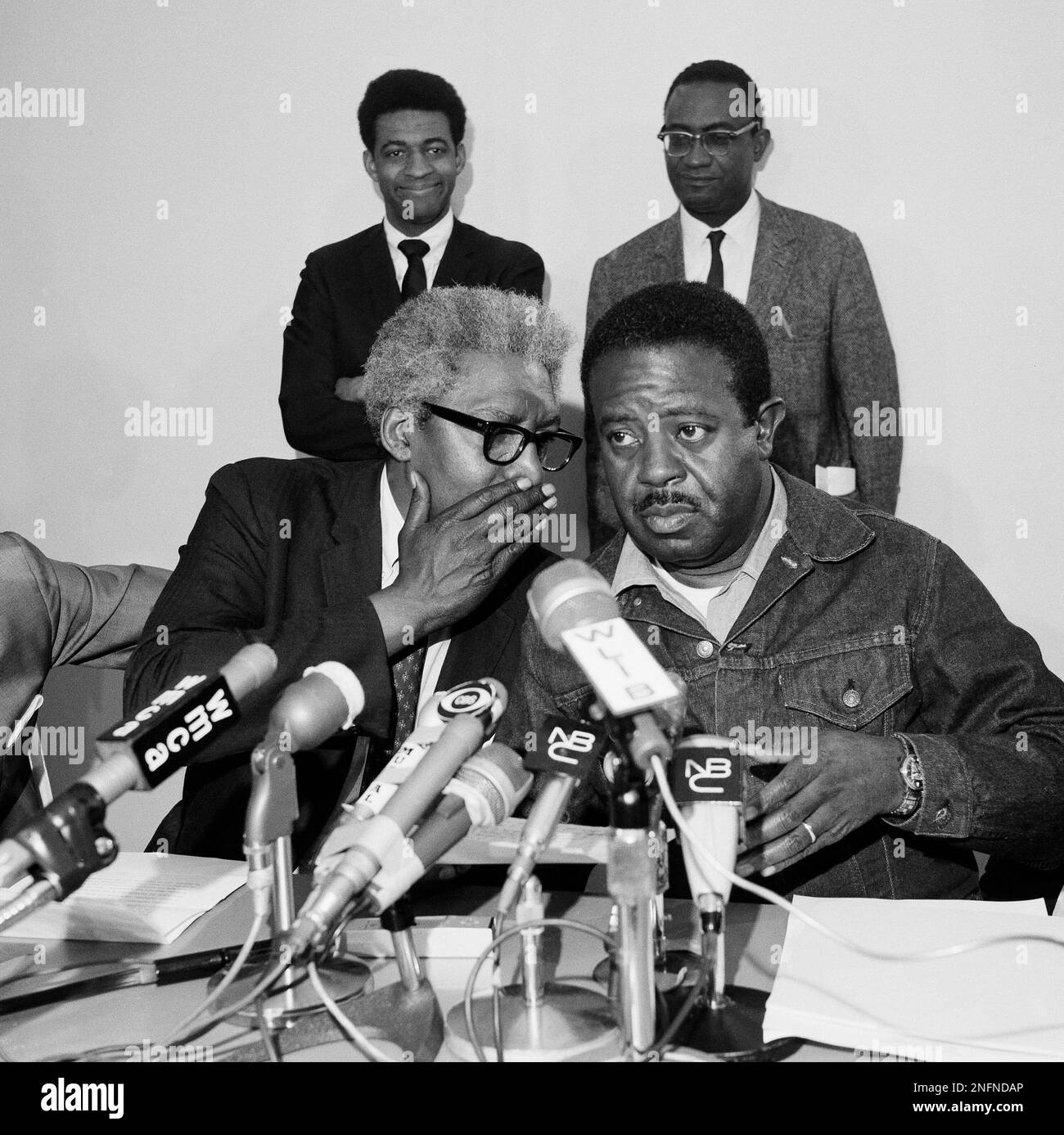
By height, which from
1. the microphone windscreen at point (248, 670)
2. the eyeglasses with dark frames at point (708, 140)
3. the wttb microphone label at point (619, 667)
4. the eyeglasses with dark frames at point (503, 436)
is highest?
the eyeglasses with dark frames at point (708, 140)

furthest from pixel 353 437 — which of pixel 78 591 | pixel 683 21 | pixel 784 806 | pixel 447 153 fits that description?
pixel 784 806

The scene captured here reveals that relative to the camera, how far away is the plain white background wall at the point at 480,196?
12.1ft

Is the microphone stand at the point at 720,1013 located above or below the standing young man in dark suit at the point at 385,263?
below

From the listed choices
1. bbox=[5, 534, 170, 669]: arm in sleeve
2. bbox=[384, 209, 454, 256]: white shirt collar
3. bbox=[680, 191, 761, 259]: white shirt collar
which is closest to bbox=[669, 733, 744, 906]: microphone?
bbox=[5, 534, 170, 669]: arm in sleeve

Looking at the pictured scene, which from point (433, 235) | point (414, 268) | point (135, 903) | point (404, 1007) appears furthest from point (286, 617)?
point (433, 235)

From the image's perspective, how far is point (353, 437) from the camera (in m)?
3.48

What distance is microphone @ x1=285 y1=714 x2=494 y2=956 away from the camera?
107 centimetres

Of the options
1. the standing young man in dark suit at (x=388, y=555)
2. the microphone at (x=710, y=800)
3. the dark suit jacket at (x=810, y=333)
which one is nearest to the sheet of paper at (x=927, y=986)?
the microphone at (x=710, y=800)

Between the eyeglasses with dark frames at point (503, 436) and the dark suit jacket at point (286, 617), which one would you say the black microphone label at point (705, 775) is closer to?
the dark suit jacket at point (286, 617)

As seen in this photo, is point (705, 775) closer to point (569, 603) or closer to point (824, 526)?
point (569, 603)

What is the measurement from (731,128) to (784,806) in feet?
7.88

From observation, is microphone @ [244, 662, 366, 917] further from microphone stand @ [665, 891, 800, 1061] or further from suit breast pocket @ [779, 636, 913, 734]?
suit breast pocket @ [779, 636, 913, 734]

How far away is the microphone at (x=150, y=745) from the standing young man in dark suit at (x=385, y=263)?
2306 mm

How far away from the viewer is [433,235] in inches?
147
